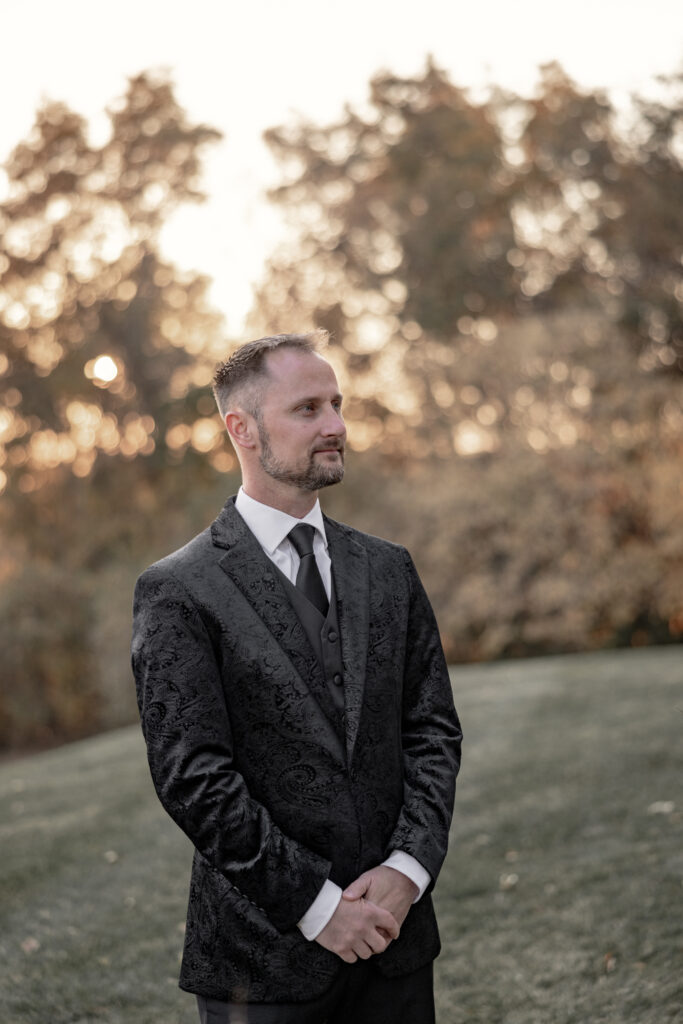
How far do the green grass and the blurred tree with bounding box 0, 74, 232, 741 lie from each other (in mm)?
10442

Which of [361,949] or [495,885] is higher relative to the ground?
[361,949]

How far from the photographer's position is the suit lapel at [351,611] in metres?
2.40

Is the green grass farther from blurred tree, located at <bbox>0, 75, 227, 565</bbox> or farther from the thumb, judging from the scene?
blurred tree, located at <bbox>0, 75, 227, 565</bbox>

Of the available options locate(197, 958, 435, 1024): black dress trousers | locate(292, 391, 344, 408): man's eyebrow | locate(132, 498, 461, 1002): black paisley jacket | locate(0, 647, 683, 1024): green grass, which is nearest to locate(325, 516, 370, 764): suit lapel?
locate(132, 498, 461, 1002): black paisley jacket

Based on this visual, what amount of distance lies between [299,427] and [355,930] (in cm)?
111

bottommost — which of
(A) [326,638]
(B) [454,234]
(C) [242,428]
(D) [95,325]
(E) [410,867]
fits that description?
(E) [410,867]

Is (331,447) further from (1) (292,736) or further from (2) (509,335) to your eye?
(2) (509,335)

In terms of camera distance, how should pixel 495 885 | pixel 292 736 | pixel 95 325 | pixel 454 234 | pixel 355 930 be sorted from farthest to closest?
pixel 454 234
pixel 95 325
pixel 495 885
pixel 292 736
pixel 355 930

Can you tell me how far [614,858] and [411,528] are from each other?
17.4 m

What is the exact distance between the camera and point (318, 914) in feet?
7.32

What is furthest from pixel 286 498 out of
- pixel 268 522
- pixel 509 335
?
pixel 509 335

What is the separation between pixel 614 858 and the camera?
605 cm

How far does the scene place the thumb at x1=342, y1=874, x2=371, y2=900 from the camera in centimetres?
226

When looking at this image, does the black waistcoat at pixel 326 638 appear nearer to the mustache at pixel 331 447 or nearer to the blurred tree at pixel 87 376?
the mustache at pixel 331 447
